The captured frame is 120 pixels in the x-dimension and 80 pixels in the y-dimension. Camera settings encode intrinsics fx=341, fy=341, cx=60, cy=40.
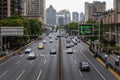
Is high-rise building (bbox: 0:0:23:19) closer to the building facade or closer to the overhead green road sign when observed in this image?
the building facade

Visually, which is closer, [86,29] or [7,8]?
[86,29]

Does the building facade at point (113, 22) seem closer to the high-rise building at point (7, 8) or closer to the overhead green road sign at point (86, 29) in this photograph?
the overhead green road sign at point (86, 29)

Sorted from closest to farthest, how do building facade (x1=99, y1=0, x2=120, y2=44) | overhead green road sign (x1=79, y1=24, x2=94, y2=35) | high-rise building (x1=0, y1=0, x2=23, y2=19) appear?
1. overhead green road sign (x1=79, y1=24, x2=94, y2=35)
2. building facade (x1=99, y1=0, x2=120, y2=44)
3. high-rise building (x1=0, y1=0, x2=23, y2=19)

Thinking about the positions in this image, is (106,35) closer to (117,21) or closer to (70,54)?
(117,21)

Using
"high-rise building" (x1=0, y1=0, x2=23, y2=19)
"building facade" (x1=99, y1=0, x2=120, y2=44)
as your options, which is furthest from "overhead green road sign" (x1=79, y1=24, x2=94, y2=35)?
"high-rise building" (x1=0, y1=0, x2=23, y2=19)

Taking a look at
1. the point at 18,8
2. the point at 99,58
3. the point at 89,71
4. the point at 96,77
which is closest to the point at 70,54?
the point at 99,58

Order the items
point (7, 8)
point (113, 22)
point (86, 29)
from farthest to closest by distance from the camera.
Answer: point (7, 8), point (113, 22), point (86, 29)

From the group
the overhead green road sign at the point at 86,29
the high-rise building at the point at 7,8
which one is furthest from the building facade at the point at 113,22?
the high-rise building at the point at 7,8

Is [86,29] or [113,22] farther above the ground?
[113,22]

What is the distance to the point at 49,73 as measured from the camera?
4703cm

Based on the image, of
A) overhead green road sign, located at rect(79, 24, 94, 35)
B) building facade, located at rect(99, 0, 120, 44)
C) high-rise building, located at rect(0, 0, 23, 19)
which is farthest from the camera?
high-rise building, located at rect(0, 0, 23, 19)

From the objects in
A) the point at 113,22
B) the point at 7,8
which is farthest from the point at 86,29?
the point at 7,8

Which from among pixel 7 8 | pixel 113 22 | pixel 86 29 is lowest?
pixel 86 29

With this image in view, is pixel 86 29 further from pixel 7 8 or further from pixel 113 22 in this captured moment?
pixel 7 8
